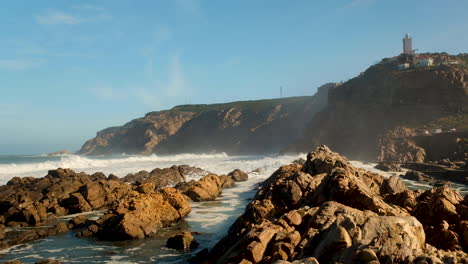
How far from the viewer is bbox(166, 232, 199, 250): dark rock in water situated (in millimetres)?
16781

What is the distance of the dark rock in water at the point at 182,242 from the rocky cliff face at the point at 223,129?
292ft

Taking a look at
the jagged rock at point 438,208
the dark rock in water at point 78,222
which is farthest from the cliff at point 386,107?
the dark rock in water at point 78,222

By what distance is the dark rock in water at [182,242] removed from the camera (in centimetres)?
1678

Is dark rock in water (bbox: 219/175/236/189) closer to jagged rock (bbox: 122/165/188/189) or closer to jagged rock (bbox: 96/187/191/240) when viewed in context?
jagged rock (bbox: 122/165/188/189)

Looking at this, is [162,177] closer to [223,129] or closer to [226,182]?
[226,182]

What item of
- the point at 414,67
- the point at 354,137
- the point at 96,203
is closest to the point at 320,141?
the point at 354,137

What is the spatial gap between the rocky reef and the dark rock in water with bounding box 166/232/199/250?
212 centimetres

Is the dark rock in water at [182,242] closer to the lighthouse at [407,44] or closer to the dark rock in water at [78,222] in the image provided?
the dark rock in water at [78,222]

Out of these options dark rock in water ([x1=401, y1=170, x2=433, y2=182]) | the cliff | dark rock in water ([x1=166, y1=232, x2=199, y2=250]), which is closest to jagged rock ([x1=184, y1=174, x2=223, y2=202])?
dark rock in water ([x1=166, y1=232, x2=199, y2=250])

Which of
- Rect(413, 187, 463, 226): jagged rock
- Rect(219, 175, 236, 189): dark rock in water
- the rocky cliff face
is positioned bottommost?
Rect(219, 175, 236, 189): dark rock in water

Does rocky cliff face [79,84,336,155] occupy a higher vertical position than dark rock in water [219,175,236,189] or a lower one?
higher

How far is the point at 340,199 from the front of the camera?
1384 centimetres

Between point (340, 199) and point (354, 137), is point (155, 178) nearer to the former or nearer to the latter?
point (340, 199)

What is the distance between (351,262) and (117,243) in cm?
Answer: 1373
